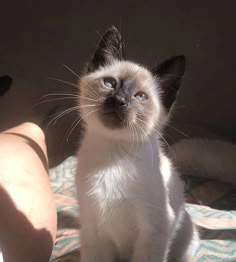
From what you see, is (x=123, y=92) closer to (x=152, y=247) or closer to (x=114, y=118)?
(x=114, y=118)

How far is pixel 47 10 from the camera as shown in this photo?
2.19 metres

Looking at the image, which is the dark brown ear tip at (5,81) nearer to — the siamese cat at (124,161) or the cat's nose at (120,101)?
the siamese cat at (124,161)

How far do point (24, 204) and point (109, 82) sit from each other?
40 cm

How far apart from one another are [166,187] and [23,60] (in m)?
1.38

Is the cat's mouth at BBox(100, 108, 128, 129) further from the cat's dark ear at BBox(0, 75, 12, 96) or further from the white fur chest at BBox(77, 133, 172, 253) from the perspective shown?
the cat's dark ear at BBox(0, 75, 12, 96)

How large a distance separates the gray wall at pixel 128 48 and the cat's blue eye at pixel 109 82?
95 cm

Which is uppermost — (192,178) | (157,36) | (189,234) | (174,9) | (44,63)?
(174,9)

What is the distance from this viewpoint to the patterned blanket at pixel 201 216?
1303 millimetres

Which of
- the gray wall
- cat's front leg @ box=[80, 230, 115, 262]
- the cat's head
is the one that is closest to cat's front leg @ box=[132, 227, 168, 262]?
cat's front leg @ box=[80, 230, 115, 262]

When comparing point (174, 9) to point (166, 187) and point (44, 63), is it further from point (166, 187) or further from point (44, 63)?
point (166, 187)

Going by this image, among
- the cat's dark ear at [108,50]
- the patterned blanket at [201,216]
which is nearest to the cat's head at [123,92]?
the cat's dark ear at [108,50]

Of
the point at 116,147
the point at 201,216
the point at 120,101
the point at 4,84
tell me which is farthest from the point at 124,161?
the point at 4,84

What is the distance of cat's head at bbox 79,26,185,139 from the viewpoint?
104 centimetres

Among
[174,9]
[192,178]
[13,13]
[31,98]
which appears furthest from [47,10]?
[192,178]
